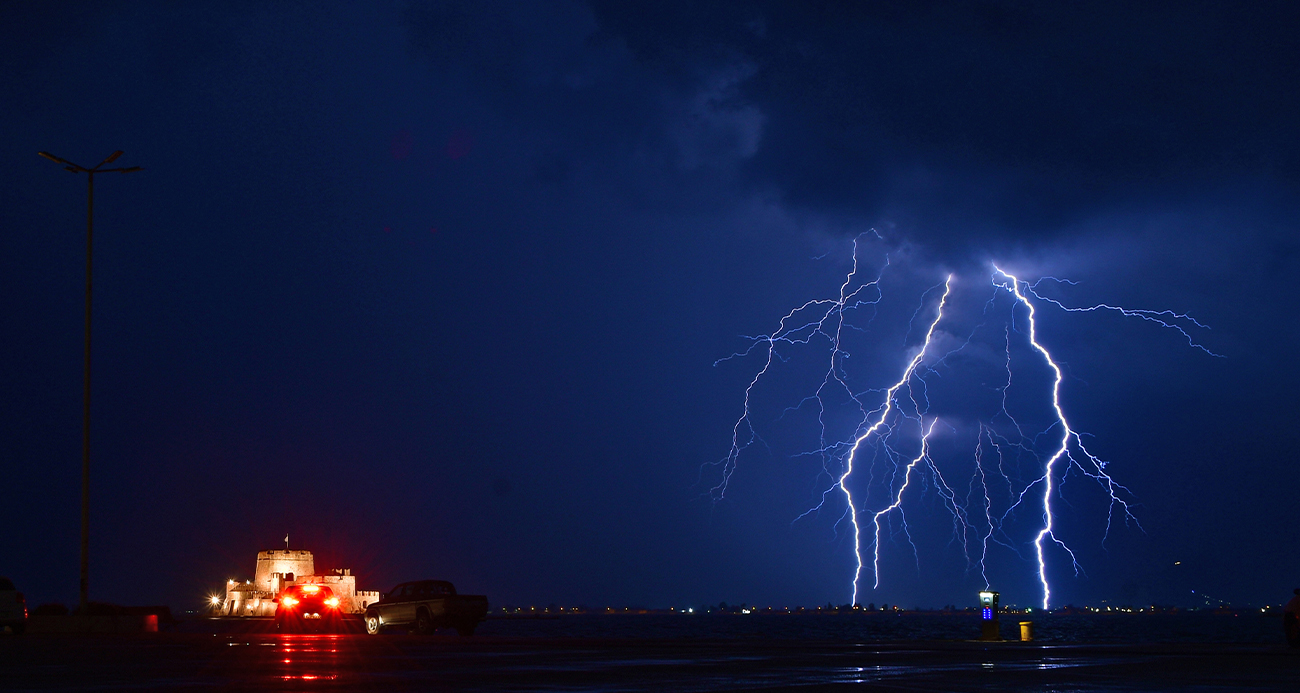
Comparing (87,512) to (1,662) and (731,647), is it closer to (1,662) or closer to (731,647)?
(1,662)

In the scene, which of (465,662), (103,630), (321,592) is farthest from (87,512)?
(465,662)

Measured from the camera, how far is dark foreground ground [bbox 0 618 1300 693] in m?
11.3

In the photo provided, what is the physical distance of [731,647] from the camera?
71.8 feet

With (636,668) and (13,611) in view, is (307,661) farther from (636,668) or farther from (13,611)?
(13,611)

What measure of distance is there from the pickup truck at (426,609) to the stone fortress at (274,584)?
41.9m

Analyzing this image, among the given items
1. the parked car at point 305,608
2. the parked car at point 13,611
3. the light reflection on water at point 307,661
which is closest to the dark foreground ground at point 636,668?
the light reflection on water at point 307,661

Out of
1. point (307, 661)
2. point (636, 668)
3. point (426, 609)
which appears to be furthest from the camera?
point (426, 609)

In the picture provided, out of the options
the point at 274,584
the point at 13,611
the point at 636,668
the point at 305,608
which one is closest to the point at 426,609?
the point at 305,608

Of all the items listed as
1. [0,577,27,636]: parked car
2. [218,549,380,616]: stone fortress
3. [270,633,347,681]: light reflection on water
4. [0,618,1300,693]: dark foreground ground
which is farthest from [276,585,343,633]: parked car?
[218,549,380,616]: stone fortress

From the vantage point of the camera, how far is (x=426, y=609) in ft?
94.9

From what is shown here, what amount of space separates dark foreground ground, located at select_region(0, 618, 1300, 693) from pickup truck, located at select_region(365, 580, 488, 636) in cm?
668

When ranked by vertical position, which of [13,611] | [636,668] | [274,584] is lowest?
[274,584]

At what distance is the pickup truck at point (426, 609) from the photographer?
28719mm

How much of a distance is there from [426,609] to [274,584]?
50.9 metres
